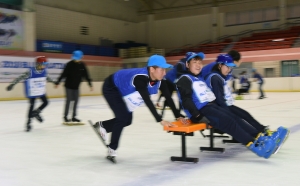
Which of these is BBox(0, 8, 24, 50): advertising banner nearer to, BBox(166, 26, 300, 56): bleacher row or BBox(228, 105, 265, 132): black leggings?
BBox(166, 26, 300, 56): bleacher row

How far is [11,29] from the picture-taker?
21.2 m

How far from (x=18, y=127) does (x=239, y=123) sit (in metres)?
4.99

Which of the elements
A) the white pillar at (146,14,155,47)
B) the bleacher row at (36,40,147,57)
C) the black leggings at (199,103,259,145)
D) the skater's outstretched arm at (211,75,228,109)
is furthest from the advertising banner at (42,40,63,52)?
the black leggings at (199,103,259,145)

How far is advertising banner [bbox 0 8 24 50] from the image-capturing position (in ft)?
67.9

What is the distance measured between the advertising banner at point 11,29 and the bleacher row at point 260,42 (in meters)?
12.5

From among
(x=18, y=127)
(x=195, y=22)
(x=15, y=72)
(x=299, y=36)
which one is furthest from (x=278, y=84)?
(x=18, y=127)

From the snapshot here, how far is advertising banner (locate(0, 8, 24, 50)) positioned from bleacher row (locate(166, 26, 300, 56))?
12.5 meters

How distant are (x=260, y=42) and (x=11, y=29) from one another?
1594cm

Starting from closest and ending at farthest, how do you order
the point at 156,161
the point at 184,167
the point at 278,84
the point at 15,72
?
the point at 184,167 < the point at 156,161 < the point at 15,72 < the point at 278,84

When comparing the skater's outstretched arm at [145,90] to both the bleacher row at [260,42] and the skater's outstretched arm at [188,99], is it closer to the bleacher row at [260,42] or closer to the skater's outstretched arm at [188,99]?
the skater's outstretched arm at [188,99]

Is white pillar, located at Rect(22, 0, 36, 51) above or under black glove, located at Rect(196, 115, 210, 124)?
above

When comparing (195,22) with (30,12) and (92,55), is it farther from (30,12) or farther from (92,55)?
(30,12)

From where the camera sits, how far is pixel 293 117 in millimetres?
8242

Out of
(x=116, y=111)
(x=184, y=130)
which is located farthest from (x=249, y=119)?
(x=116, y=111)
